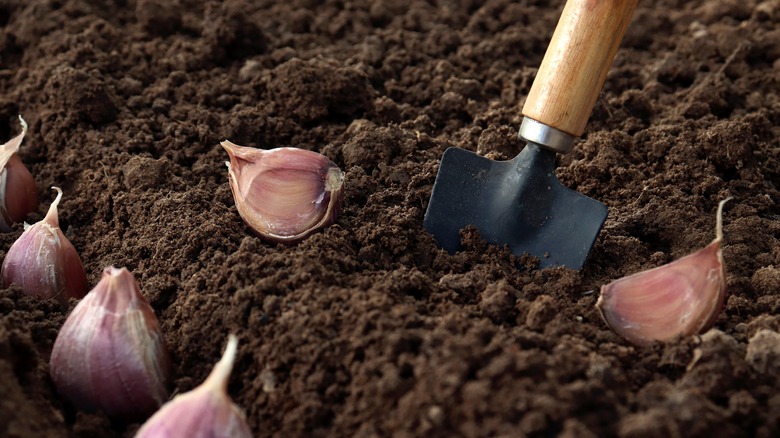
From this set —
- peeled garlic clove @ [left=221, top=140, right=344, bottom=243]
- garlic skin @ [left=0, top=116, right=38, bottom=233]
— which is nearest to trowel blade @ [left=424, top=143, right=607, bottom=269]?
peeled garlic clove @ [left=221, top=140, right=344, bottom=243]

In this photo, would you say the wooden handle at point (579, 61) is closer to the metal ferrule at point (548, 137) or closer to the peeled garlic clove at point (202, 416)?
the metal ferrule at point (548, 137)

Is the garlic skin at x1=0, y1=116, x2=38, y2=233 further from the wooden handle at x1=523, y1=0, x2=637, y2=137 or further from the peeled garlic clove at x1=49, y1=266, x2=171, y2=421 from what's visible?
the wooden handle at x1=523, y1=0, x2=637, y2=137

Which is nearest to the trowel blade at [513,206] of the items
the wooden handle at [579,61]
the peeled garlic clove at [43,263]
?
the wooden handle at [579,61]

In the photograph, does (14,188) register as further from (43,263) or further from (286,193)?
(286,193)

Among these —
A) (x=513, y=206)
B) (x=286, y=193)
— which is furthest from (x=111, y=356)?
(x=513, y=206)

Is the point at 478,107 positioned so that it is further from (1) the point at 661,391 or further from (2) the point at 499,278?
(1) the point at 661,391

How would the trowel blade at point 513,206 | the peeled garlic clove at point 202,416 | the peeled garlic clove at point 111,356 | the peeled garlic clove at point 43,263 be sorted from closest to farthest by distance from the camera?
1. the peeled garlic clove at point 202,416
2. the peeled garlic clove at point 111,356
3. the peeled garlic clove at point 43,263
4. the trowel blade at point 513,206
